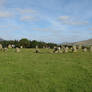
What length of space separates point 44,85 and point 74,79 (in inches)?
91.7

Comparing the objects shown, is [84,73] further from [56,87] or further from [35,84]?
[35,84]

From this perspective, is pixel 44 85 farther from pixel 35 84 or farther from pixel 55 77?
pixel 55 77

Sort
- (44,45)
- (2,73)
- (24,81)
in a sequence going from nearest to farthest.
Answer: (24,81) → (2,73) → (44,45)

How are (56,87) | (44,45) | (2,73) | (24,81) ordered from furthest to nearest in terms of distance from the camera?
(44,45) < (2,73) < (24,81) < (56,87)

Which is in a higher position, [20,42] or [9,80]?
[20,42]

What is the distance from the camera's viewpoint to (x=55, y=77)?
10.7m

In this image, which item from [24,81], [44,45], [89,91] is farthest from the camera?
[44,45]

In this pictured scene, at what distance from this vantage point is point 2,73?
11.4 metres

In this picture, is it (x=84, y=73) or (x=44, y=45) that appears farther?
(x=44, y=45)

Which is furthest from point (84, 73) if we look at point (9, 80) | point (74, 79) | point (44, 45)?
point (44, 45)

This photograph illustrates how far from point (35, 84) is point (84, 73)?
445 centimetres

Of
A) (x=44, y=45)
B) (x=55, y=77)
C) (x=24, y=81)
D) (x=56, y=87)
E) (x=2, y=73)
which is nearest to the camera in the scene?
(x=56, y=87)

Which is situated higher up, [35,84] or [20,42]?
[20,42]

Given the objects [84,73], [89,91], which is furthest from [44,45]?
[89,91]
